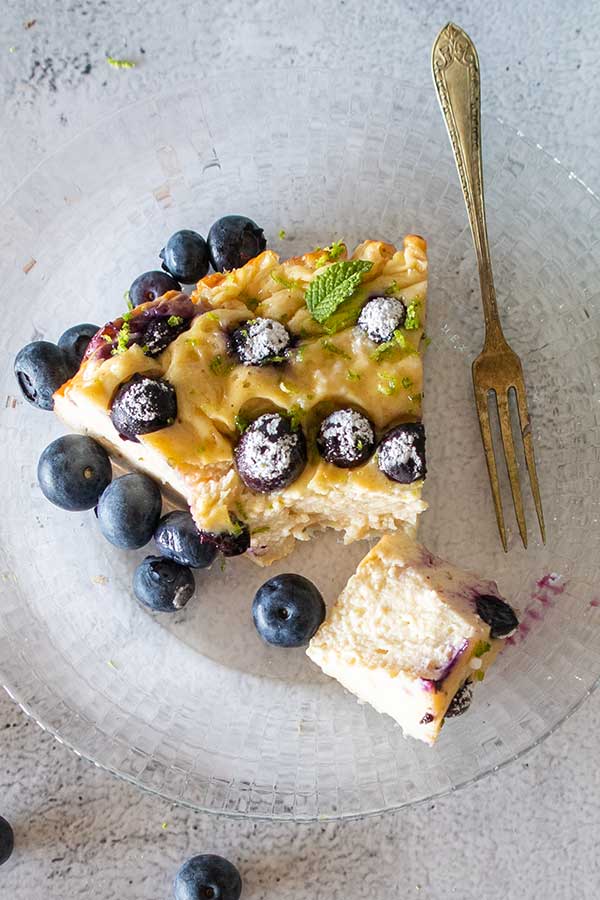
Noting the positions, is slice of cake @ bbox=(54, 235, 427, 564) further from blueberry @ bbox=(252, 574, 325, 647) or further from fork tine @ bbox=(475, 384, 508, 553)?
fork tine @ bbox=(475, 384, 508, 553)

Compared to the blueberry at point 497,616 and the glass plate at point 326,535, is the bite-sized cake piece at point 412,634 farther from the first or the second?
the glass plate at point 326,535

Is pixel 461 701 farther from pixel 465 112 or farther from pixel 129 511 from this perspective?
pixel 465 112

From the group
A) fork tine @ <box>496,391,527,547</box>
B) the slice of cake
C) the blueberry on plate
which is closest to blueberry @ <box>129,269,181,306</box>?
the slice of cake

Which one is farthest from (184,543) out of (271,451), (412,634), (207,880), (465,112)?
(465,112)

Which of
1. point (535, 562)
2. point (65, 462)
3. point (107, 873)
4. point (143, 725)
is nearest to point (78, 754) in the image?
point (143, 725)

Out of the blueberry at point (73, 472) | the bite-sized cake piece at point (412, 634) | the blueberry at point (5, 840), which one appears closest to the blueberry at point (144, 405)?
the blueberry at point (73, 472)

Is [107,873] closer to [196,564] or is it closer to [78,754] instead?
[78,754]
